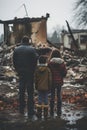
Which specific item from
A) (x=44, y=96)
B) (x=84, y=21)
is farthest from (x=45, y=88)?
(x=84, y=21)

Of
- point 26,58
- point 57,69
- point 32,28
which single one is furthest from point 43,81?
point 32,28

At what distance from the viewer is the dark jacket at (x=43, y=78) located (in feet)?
34.0

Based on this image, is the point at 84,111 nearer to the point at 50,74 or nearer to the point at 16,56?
the point at 50,74

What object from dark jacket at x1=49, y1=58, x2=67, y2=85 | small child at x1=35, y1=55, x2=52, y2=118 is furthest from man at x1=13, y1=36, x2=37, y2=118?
dark jacket at x1=49, y1=58, x2=67, y2=85

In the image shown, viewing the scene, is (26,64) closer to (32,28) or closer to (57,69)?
(57,69)

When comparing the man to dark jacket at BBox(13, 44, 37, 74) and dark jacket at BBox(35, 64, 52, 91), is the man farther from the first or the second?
dark jacket at BBox(35, 64, 52, 91)

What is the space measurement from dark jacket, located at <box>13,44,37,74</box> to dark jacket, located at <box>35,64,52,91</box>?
203 millimetres

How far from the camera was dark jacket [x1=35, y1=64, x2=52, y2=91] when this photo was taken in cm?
1038

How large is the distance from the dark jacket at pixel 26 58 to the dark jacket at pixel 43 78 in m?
0.20

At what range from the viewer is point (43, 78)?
10.4 m

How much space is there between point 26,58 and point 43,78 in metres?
0.75

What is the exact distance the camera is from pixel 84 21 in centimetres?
5853

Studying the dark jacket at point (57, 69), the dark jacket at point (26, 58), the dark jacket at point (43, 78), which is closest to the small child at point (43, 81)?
the dark jacket at point (43, 78)

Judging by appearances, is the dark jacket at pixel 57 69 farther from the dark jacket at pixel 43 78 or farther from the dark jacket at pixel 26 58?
the dark jacket at pixel 26 58
